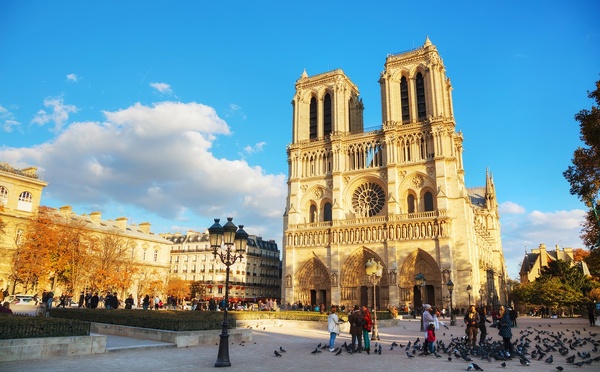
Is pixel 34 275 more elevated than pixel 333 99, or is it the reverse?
pixel 333 99

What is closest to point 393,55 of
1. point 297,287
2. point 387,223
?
point 387,223

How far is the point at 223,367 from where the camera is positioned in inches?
382

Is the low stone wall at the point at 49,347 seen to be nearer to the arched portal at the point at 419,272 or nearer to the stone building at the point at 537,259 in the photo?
the arched portal at the point at 419,272

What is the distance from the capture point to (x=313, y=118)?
50.9 meters

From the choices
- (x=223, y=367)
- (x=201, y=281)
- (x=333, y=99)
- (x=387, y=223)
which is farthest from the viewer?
(x=201, y=281)

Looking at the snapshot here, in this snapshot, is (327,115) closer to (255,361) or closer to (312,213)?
(312,213)

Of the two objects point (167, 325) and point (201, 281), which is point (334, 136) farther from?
point (167, 325)

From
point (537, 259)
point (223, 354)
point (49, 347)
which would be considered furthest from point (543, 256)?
point (49, 347)

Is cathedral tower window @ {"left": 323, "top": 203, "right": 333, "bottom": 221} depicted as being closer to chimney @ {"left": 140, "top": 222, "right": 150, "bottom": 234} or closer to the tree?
chimney @ {"left": 140, "top": 222, "right": 150, "bottom": 234}

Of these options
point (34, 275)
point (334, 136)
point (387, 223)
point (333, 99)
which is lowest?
point (34, 275)

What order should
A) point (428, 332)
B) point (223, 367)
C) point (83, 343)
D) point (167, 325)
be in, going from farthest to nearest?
1. point (167, 325)
2. point (428, 332)
3. point (83, 343)
4. point (223, 367)

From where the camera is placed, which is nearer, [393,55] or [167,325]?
[167,325]

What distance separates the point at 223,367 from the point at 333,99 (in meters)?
42.1

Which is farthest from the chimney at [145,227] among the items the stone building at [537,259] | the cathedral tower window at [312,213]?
the stone building at [537,259]
